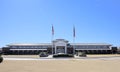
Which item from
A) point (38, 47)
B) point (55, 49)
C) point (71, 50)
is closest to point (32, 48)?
point (38, 47)

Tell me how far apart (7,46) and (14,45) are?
138 inches

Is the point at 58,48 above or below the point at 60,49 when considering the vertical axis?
above

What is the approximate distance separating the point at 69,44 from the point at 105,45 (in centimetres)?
1642

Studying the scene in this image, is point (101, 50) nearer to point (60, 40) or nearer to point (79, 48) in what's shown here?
point (79, 48)

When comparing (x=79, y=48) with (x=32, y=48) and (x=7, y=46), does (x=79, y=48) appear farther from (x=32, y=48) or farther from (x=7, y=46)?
(x=7, y=46)

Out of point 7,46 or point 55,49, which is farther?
point 7,46

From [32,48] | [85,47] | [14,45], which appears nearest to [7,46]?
[14,45]

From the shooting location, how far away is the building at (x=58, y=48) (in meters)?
92.8

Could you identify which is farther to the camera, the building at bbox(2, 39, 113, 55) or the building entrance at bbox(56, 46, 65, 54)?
the building entrance at bbox(56, 46, 65, 54)

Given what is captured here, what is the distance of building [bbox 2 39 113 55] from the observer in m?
92.8

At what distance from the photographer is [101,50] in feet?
313

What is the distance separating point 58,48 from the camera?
9438 cm

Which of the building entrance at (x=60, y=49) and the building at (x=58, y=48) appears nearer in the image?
the building at (x=58, y=48)

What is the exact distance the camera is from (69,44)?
97.4 meters
